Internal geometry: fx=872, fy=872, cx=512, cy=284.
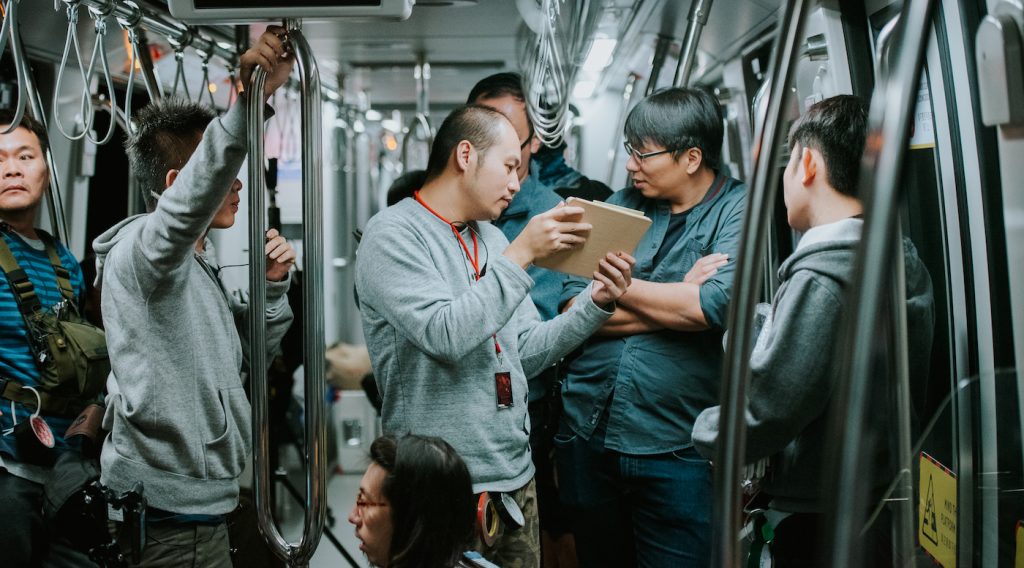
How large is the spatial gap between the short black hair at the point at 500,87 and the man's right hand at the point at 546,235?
114 cm

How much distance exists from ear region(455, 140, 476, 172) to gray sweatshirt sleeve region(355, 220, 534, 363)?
24 cm

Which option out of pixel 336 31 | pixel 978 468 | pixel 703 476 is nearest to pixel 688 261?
pixel 703 476

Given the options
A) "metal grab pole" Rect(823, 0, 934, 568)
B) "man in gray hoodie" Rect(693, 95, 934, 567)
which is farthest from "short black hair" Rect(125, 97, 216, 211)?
"metal grab pole" Rect(823, 0, 934, 568)

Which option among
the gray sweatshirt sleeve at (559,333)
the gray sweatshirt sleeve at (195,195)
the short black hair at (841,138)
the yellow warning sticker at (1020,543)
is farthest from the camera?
the gray sweatshirt sleeve at (559,333)

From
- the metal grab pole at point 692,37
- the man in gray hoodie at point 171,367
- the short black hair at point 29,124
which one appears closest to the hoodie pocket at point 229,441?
the man in gray hoodie at point 171,367

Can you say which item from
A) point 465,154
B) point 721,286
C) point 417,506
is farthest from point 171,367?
point 721,286

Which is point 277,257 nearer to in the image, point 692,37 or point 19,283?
point 19,283

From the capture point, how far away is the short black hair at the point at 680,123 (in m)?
2.48

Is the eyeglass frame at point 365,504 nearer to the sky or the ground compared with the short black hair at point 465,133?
nearer to the ground

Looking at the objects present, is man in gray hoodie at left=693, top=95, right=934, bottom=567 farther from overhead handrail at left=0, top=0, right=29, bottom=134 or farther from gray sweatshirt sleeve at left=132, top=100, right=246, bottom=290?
overhead handrail at left=0, top=0, right=29, bottom=134

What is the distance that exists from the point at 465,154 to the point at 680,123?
0.65 metres

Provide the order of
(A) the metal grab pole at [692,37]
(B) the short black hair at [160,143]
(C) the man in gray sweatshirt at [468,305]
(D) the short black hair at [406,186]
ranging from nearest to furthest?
(C) the man in gray sweatshirt at [468,305]
(B) the short black hair at [160,143]
(A) the metal grab pole at [692,37]
(D) the short black hair at [406,186]

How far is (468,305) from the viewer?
200 centimetres

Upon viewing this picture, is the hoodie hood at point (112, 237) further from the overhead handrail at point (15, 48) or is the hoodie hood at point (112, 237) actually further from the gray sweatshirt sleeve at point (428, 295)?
the gray sweatshirt sleeve at point (428, 295)
